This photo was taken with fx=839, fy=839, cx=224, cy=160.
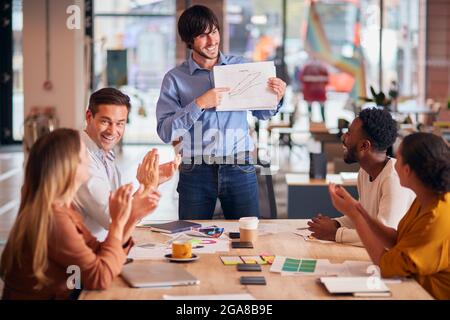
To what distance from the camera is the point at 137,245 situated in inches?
128

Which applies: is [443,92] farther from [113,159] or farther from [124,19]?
[113,159]

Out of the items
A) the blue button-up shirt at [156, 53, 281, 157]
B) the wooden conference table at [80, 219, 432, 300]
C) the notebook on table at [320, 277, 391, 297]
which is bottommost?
the wooden conference table at [80, 219, 432, 300]

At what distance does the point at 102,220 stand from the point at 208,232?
51 cm

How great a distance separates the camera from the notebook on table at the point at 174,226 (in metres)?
3.53

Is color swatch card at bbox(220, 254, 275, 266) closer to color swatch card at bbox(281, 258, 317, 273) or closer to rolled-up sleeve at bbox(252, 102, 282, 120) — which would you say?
color swatch card at bbox(281, 258, 317, 273)

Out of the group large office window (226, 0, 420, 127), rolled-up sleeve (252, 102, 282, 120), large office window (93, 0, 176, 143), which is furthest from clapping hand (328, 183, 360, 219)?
large office window (226, 0, 420, 127)

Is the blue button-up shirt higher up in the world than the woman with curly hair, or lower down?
higher up

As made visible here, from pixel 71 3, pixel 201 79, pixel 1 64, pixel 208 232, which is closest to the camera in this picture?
pixel 208 232

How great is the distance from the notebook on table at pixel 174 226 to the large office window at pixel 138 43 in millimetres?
10509

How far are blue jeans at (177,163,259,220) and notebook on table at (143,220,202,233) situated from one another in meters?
0.30

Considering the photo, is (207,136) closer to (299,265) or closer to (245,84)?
(245,84)

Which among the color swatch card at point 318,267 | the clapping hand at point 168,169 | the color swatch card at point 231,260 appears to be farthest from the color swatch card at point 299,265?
the clapping hand at point 168,169

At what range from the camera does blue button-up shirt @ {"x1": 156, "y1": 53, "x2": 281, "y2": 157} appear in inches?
156
